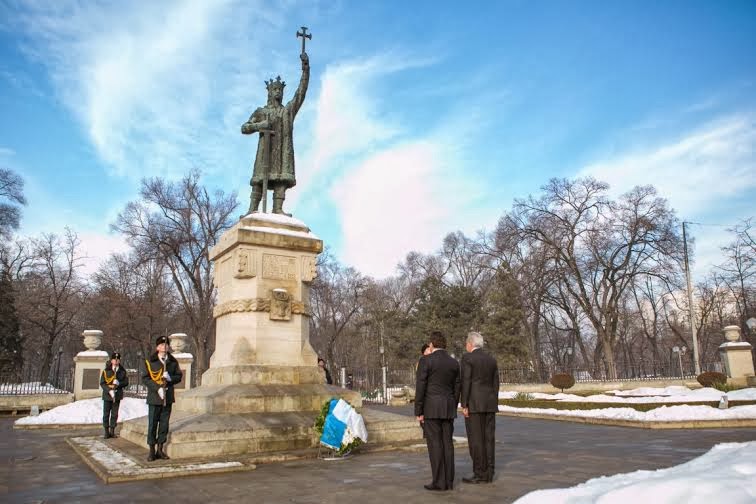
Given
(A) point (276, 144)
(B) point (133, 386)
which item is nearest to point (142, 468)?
(A) point (276, 144)

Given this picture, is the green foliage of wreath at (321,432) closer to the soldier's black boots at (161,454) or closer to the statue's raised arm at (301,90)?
the soldier's black boots at (161,454)

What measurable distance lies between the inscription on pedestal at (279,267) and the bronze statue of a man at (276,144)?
170 cm

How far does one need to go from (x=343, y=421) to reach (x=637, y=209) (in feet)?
105

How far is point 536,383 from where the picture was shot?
96.1ft

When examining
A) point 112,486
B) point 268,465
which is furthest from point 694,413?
point 112,486

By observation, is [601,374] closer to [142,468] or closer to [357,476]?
[357,476]

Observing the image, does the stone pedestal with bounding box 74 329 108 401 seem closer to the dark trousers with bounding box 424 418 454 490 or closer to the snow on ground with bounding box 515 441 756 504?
the dark trousers with bounding box 424 418 454 490

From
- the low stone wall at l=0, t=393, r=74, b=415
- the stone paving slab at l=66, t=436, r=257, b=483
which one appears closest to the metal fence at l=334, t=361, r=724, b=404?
the low stone wall at l=0, t=393, r=74, b=415

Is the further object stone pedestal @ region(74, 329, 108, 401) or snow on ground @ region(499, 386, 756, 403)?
stone pedestal @ region(74, 329, 108, 401)

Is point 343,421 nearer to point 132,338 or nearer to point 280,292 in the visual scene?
point 280,292

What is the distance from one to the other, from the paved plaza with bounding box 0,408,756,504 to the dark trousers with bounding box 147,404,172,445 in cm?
84

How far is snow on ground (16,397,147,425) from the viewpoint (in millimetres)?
15109

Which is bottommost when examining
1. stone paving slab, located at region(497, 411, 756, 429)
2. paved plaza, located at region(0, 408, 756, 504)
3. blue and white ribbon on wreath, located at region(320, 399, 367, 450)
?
stone paving slab, located at region(497, 411, 756, 429)

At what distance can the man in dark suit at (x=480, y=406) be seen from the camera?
20.4 feet
